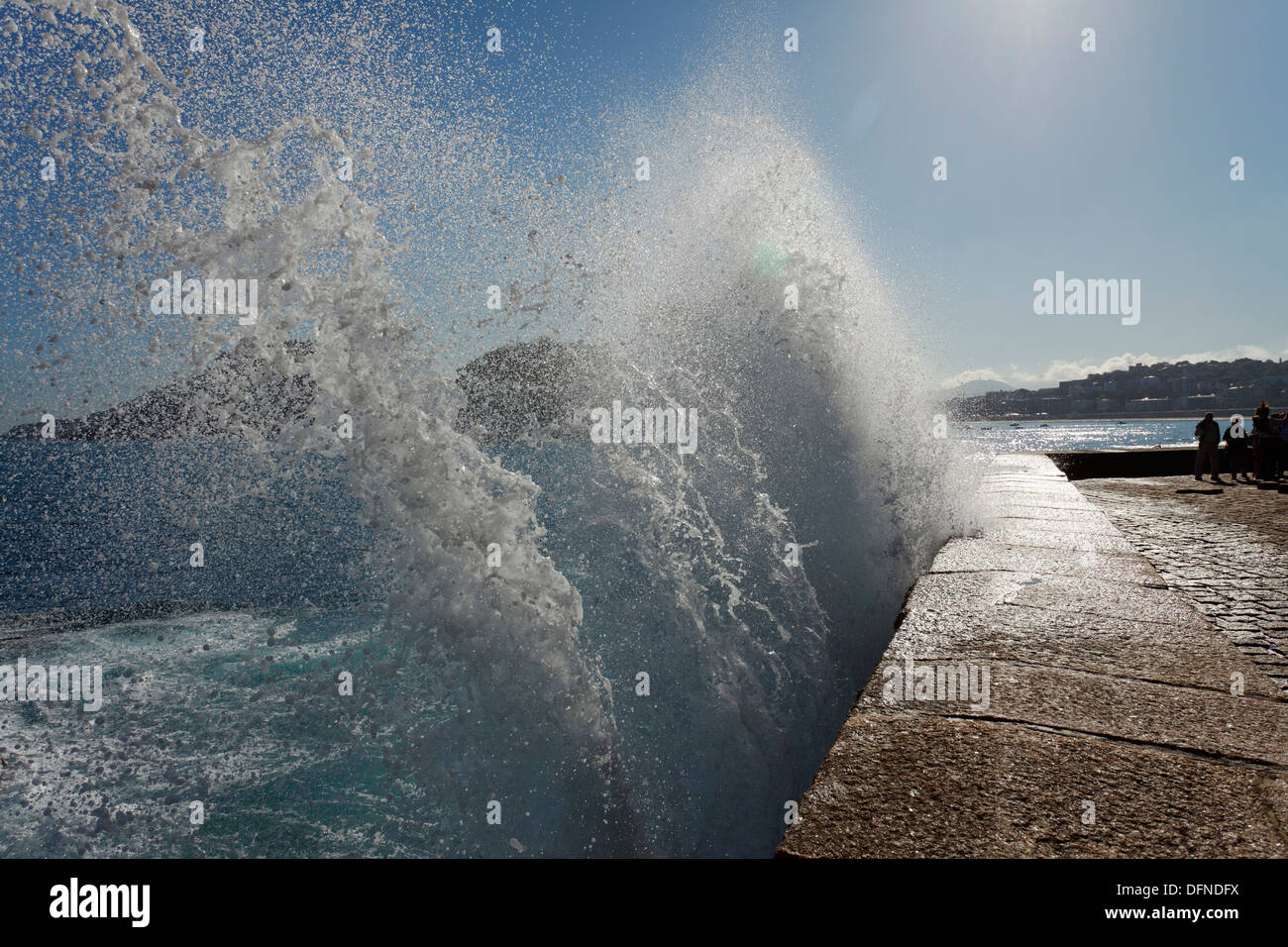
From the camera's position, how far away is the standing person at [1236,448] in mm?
11352

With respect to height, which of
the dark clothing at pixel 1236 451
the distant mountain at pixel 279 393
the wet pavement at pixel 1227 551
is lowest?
the wet pavement at pixel 1227 551

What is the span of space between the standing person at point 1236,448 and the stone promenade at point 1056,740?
11079mm

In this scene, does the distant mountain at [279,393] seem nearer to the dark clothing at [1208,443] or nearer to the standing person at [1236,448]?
the dark clothing at [1208,443]

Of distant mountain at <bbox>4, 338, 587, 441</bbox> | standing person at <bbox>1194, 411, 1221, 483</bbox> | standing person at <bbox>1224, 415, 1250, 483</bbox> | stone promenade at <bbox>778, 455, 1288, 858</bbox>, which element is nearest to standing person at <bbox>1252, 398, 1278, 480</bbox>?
standing person at <bbox>1224, 415, 1250, 483</bbox>

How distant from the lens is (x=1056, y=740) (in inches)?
71.4

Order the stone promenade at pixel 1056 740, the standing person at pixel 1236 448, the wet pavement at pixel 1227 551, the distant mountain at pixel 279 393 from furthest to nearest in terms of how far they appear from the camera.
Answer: the standing person at pixel 1236 448, the distant mountain at pixel 279 393, the wet pavement at pixel 1227 551, the stone promenade at pixel 1056 740

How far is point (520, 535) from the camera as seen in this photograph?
375 centimetres

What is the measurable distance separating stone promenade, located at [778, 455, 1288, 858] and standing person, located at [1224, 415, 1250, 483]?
436 inches

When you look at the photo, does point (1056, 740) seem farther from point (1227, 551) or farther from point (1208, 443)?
point (1208, 443)

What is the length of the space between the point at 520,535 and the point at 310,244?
2.17 meters

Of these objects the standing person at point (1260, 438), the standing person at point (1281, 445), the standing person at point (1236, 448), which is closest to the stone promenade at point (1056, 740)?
the standing person at point (1260, 438)

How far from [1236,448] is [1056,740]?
1378cm

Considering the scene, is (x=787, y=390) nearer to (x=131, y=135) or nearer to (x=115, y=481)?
(x=131, y=135)

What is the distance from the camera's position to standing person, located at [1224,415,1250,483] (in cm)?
1135
